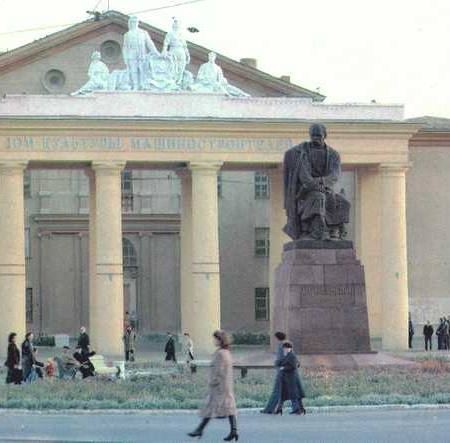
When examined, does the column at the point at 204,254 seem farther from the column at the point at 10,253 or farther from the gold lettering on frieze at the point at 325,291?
the gold lettering on frieze at the point at 325,291

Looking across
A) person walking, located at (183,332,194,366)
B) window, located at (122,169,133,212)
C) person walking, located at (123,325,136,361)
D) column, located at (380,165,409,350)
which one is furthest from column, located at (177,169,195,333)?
window, located at (122,169,133,212)

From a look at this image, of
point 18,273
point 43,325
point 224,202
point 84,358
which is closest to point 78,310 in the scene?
point 43,325

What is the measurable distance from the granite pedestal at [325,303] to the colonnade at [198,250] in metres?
27.0

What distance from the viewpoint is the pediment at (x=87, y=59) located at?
2899 inches

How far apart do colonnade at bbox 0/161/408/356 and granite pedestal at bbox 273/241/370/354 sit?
27002mm

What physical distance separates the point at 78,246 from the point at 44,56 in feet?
28.8

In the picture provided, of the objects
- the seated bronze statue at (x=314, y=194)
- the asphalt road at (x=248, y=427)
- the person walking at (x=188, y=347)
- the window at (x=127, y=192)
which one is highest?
the window at (x=127, y=192)

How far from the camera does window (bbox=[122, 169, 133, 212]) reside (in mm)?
74562

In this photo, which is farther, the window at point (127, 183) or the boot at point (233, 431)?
the window at point (127, 183)

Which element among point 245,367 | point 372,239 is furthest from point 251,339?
point 245,367

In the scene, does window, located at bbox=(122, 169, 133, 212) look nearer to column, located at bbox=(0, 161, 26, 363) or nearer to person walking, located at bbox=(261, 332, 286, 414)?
column, located at bbox=(0, 161, 26, 363)

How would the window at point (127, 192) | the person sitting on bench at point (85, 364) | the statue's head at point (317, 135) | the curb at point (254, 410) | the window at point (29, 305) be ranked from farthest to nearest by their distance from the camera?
the window at point (127, 192) < the window at point (29, 305) < the person sitting on bench at point (85, 364) < the statue's head at point (317, 135) < the curb at point (254, 410)

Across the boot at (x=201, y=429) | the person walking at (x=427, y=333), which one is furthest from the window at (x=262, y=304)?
the boot at (x=201, y=429)

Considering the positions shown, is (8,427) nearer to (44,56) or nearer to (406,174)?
(406,174)
